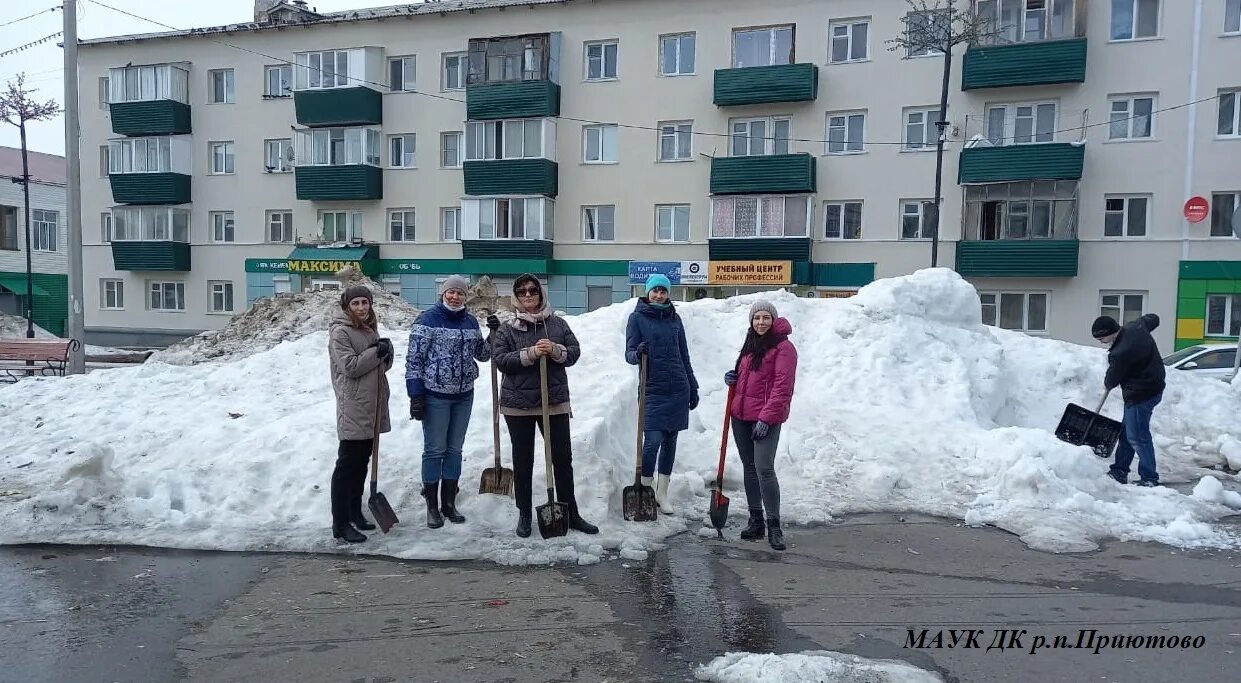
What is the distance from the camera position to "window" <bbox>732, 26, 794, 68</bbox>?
28.7 m

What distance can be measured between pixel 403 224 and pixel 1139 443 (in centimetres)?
2870

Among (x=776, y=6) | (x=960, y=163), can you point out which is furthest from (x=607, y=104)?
(x=960, y=163)

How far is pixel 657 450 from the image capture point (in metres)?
7.12

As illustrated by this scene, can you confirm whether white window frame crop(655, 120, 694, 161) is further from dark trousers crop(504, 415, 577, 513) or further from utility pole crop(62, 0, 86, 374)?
dark trousers crop(504, 415, 577, 513)

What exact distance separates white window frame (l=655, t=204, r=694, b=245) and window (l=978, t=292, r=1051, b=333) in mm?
9665

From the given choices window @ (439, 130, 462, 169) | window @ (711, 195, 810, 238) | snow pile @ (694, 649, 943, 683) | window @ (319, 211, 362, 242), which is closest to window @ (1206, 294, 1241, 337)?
window @ (711, 195, 810, 238)

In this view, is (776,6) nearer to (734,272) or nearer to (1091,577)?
(734,272)

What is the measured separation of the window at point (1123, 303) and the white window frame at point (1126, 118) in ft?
14.8

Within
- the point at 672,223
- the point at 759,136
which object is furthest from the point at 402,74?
the point at 759,136

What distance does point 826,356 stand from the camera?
10852 mm

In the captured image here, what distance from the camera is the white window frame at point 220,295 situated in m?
35.8

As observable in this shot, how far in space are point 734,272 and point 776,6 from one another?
8.84 metres

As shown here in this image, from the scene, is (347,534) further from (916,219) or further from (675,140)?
(675,140)

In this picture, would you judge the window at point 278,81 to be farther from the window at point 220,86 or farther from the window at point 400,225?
the window at point 400,225
